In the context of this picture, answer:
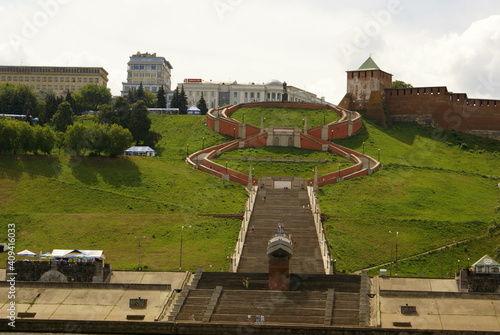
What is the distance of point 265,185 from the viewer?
7794 cm

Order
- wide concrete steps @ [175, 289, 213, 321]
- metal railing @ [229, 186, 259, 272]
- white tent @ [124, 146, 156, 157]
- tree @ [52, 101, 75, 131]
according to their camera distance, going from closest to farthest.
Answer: wide concrete steps @ [175, 289, 213, 321] < metal railing @ [229, 186, 259, 272] < white tent @ [124, 146, 156, 157] < tree @ [52, 101, 75, 131]

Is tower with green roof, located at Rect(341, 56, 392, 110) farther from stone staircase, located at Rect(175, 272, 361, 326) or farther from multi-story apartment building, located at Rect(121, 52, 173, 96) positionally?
stone staircase, located at Rect(175, 272, 361, 326)

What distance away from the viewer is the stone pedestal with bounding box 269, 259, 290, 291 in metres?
50.1

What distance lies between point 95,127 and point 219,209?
820 inches

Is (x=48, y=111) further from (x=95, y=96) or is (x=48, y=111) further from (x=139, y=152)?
(x=139, y=152)

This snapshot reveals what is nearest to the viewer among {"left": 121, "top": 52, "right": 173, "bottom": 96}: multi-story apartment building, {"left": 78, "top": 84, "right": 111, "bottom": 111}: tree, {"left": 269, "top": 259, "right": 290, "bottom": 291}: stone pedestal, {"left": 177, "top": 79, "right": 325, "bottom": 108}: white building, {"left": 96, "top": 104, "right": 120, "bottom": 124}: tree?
{"left": 269, "top": 259, "right": 290, "bottom": 291}: stone pedestal

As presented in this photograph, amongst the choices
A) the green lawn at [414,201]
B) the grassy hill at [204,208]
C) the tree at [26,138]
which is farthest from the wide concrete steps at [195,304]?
the tree at [26,138]

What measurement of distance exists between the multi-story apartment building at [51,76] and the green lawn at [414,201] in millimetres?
78410

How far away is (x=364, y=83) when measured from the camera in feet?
370

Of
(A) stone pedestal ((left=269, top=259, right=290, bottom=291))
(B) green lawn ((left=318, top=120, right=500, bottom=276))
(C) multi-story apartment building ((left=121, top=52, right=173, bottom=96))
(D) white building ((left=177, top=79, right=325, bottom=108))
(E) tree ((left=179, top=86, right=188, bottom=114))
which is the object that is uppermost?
(C) multi-story apartment building ((left=121, top=52, right=173, bottom=96))

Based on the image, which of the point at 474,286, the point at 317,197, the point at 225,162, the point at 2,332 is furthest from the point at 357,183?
the point at 2,332

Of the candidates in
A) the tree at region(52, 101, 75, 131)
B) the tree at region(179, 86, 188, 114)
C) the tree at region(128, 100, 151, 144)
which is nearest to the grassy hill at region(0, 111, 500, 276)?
the tree at region(128, 100, 151, 144)

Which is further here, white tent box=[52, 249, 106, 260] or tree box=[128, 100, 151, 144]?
tree box=[128, 100, 151, 144]

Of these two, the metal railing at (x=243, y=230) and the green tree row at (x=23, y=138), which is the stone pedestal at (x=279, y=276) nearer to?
the metal railing at (x=243, y=230)
